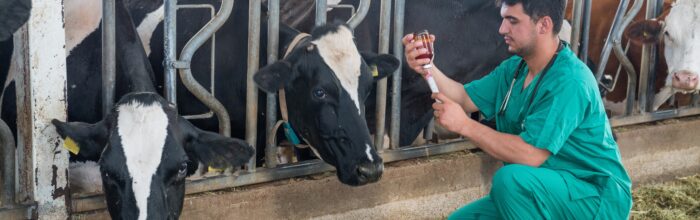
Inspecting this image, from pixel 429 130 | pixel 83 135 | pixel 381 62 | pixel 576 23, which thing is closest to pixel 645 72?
pixel 576 23

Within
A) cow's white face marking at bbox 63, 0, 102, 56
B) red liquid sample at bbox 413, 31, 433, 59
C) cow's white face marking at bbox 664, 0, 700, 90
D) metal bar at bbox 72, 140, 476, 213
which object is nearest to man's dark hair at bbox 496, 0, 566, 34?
A: red liquid sample at bbox 413, 31, 433, 59

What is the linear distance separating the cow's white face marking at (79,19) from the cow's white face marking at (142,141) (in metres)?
1.04

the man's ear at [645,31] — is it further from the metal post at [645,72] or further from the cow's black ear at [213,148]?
the cow's black ear at [213,148]

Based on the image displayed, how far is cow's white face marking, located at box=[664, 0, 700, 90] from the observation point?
6203 millimetres

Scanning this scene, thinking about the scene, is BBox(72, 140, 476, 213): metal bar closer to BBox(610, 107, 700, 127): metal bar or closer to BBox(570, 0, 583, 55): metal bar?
BBox(570, 0, 583, 55): metal bar

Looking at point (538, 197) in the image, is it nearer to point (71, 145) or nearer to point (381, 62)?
point (381, 62)

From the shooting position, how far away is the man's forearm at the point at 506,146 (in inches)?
141

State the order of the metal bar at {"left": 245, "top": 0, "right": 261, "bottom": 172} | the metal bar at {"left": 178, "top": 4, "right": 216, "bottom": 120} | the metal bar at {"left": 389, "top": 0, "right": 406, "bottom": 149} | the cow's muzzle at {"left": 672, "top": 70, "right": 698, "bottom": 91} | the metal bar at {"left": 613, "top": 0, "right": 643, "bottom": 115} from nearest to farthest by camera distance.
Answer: the metal bar at {"left": 245, "top": 0, "right": 261, "bottom": 172} → the metal bar at {"left": 178, "top": 4, "right": 216, "bottom": 120} → the metal bar at {"left": 389, "top": 0, "right": 406, "bottom": 149} → the metal bar at {"left": 613, "top": 0, "right": 643, "bottom": 115} → the cow's muzzle at {"left": 672, "top": 70, "right": 698, "bottom": 91}

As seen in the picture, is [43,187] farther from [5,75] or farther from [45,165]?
[5,75]

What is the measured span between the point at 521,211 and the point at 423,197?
1474mm

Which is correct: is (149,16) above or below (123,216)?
above

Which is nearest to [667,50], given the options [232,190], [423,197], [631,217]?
[631,217]

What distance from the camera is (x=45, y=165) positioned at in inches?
139

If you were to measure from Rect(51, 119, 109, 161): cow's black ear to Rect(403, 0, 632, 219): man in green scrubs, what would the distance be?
1.45m
